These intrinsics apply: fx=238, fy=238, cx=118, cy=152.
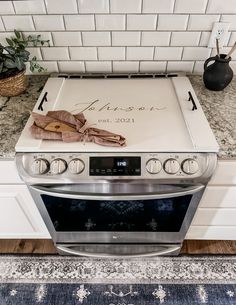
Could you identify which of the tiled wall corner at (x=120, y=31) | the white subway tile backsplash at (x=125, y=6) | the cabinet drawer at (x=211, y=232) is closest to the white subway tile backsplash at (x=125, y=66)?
the tiled wall corner at (x=120, y=31)

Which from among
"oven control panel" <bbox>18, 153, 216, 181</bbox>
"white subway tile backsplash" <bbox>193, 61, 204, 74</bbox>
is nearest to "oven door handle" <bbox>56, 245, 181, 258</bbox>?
"oven control panel" <bbox>18, 153, 216, 181</bbox>

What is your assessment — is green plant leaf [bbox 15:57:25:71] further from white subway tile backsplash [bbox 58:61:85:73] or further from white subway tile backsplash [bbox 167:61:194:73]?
white subway tile backsplash [bbox 167:61:194:73]

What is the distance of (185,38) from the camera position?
1.10 metres

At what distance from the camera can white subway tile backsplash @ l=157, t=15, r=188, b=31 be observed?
3.40 ft

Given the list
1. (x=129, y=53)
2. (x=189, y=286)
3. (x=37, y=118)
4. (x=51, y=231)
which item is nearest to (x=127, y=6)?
(x=129, y=53)

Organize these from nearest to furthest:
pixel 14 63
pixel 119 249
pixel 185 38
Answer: pixel 14 63 → pixel 185 38 → pixel 119 249

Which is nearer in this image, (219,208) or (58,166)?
(58,166)

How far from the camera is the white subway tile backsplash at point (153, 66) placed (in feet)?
3.85

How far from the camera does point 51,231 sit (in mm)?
1117

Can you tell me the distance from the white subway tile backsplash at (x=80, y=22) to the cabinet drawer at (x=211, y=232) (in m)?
1.08

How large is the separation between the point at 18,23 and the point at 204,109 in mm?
898

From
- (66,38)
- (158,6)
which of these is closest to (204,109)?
(158,6)

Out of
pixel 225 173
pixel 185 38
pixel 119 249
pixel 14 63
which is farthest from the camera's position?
pixel 119 249

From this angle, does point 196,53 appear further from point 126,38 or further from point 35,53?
point 35,53
